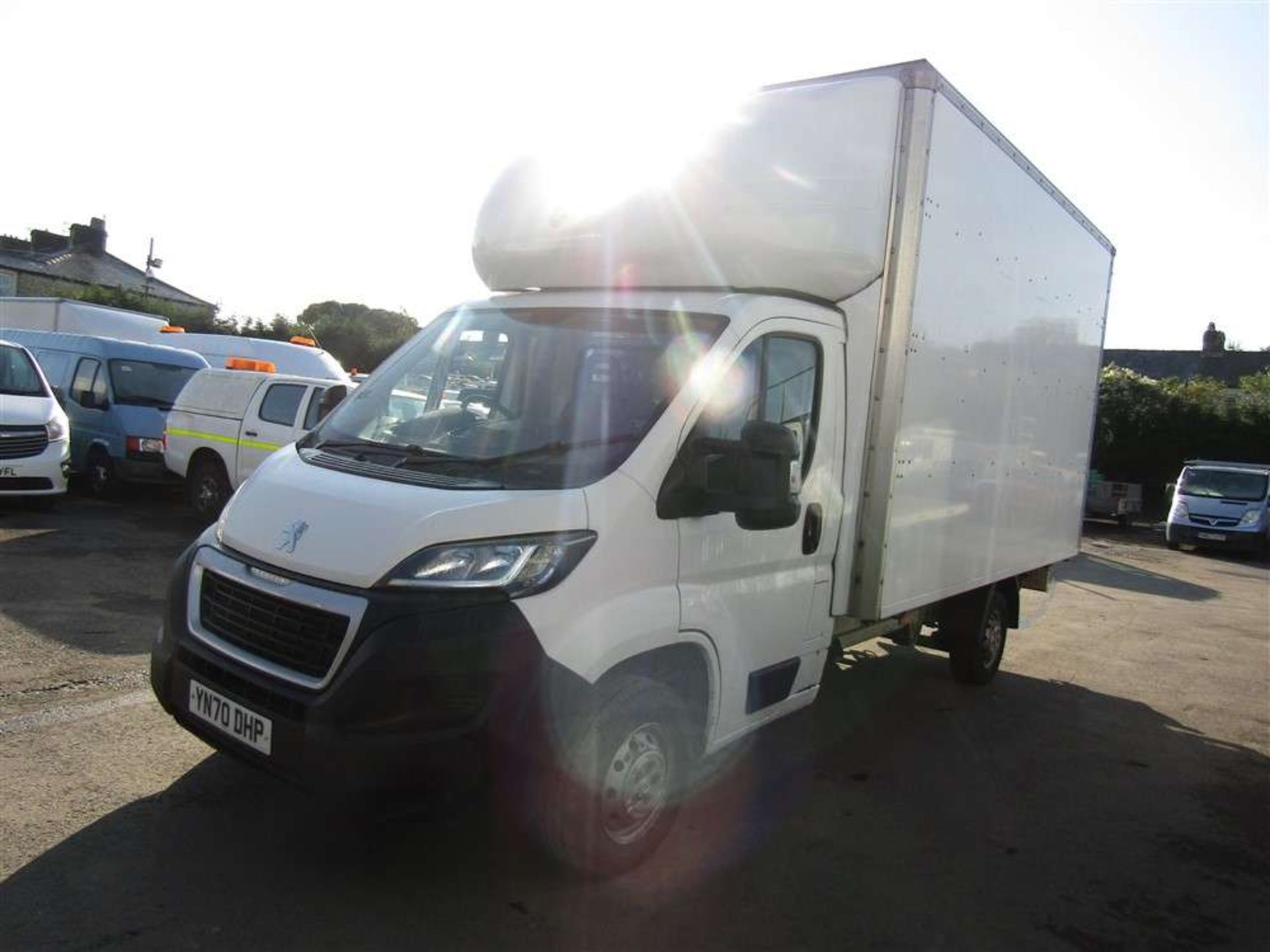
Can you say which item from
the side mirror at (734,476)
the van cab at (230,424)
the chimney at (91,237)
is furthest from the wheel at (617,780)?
the chimney at (91,237)

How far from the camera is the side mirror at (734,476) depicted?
11.3 feet

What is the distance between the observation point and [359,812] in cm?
300

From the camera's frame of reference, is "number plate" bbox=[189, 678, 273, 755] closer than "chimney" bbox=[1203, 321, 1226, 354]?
Yes

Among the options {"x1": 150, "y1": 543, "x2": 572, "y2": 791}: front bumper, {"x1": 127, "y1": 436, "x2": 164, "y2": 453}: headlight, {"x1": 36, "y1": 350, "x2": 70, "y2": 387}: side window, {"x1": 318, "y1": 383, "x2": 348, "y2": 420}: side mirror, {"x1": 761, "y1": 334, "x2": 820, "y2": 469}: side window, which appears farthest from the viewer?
{"x1": 36, "y1": 350, "x2": 70, "y2": 387}: side window

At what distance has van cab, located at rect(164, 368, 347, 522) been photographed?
10695 millimetres

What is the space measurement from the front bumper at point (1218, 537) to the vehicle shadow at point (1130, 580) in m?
4.48

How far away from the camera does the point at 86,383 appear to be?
12773 mm

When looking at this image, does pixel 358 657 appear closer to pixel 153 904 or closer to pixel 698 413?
pixel 153 904

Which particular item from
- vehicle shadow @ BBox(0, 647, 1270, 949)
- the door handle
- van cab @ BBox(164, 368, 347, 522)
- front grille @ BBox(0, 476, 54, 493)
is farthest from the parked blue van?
the door handle

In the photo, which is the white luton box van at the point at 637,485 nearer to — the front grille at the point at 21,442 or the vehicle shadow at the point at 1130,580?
the front grille at the point at 21,442

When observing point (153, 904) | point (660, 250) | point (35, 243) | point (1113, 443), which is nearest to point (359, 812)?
point (153, 904)

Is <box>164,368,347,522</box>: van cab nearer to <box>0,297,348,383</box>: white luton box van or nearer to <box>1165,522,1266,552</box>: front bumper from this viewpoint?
<box>0,297,348,383</box>: white luton box van

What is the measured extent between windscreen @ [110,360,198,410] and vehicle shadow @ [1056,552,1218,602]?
13148mm

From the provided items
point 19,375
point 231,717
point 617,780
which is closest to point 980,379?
point 617,780
